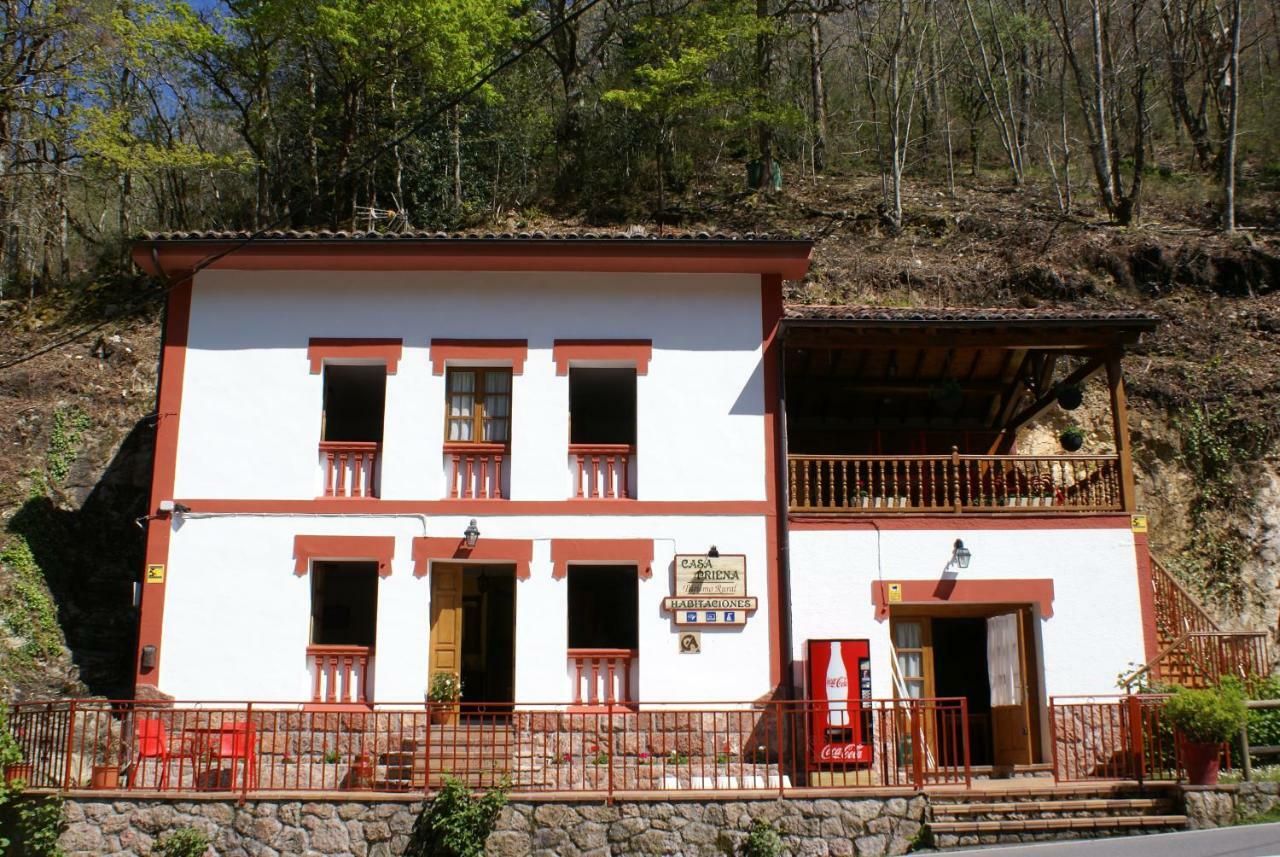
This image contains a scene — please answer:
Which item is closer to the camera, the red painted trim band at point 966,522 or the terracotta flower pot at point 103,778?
the terracotta flower pot at point 103,778

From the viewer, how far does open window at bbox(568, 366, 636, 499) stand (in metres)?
15.2

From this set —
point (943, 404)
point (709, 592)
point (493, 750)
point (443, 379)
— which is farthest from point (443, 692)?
point (943, 404)

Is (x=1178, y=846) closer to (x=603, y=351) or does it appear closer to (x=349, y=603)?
(x=603, y=351)

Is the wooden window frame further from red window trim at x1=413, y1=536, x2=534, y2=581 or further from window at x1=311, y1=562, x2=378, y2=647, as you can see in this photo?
window at x1=311, y1=562, x2=378, y2=647

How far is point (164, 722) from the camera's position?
13781 millimetres

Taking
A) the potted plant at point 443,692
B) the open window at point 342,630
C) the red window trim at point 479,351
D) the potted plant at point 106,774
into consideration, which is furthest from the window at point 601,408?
the potted plant at point 106,774

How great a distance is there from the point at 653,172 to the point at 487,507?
784 inches

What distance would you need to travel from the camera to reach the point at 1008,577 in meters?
14.7

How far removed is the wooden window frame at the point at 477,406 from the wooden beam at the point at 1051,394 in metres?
7.85

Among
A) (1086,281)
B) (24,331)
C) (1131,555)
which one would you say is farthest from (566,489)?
(24,331)

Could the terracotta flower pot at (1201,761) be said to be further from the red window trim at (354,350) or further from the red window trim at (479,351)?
the red window trim at (354,350)

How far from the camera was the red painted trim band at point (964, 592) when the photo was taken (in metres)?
14.6

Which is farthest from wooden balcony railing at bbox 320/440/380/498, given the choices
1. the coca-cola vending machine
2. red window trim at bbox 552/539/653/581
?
the coca-cola vending machine

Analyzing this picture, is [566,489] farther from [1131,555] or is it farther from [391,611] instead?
[1131,555]
